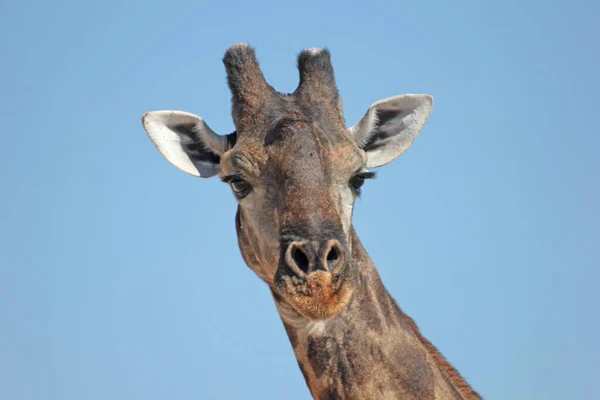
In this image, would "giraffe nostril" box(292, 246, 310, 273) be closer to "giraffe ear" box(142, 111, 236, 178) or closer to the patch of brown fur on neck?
the patch of brown fur on neck

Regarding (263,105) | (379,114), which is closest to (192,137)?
(263,105)

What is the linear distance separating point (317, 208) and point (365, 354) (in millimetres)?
1615

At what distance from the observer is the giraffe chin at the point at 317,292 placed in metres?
7.95

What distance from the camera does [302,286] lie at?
26.3ft

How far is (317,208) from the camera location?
8.58 metres

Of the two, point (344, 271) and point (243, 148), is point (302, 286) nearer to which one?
point (344, 271)

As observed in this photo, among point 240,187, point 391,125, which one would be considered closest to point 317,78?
point 391,125

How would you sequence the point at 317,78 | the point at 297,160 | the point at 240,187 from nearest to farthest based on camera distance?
the point at 297,160 → the point at 240,187 → the point at 317,78

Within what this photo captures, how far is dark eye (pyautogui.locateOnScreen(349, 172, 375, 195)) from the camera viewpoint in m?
10.0

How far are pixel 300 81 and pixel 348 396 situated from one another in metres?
4.20

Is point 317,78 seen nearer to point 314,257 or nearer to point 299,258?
point 299,258

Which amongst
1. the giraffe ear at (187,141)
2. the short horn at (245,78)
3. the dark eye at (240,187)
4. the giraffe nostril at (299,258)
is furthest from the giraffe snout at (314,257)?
the giraffe ear at (187,141)

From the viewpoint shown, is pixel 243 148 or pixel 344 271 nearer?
pixel 344 271

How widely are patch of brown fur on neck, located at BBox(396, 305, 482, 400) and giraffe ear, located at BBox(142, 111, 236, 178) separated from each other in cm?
318
